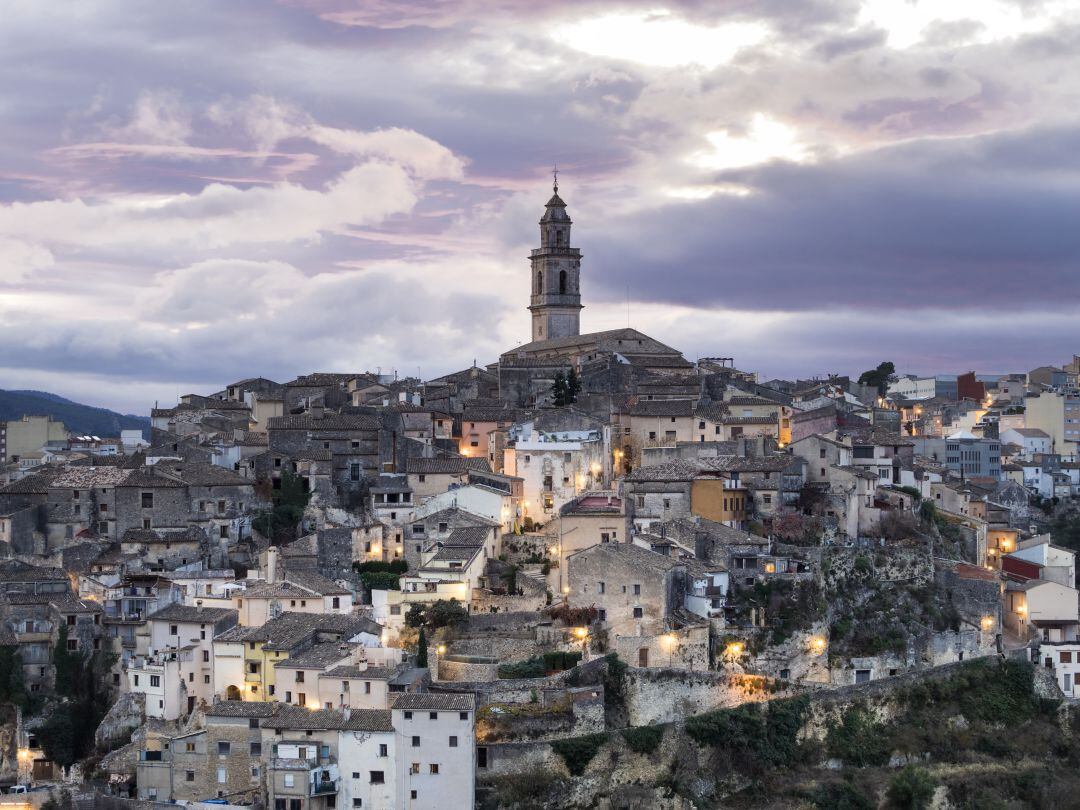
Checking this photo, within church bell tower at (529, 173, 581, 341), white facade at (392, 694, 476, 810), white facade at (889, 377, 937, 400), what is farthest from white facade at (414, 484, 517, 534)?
white facade at (889, 377, 937, 400)

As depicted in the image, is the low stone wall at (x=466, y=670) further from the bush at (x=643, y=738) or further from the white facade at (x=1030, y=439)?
the white facade at (x=1030, y=439)

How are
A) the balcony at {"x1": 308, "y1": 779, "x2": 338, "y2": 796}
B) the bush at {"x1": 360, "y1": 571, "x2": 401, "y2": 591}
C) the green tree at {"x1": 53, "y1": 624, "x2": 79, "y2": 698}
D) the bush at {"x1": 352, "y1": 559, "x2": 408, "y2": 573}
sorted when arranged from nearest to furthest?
the balcony at {"x1": 308, "y1": 779, "x2": 338, "y2": 796}, the green tree at {"x1": 53, "y1": 624, "x2": 79, "y2": 698}, the bush at {"x1": 360, "y1": 571, "x2": 401, "y2": 591}, the bush at {"x1": 352, "y1": 559, "x2": 408, "y2": 573}

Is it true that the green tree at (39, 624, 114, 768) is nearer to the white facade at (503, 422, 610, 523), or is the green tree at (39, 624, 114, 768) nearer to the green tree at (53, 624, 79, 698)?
the green tree at (53, 624, 79, 698)

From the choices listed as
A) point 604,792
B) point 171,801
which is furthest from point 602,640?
point 171,801

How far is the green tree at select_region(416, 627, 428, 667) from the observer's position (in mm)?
45031

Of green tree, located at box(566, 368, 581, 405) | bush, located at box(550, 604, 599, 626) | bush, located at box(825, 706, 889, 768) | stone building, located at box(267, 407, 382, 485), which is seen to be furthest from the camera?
green tree, located at box(566, 368, 581, 405)

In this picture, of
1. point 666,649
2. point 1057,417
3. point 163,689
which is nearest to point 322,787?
point 163,689

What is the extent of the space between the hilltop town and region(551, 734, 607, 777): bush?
0.11 metres

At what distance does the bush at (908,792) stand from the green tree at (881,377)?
5406 centimetres

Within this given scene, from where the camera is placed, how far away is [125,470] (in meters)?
57.5

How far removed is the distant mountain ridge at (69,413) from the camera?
131 m

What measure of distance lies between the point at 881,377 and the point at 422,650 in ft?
203

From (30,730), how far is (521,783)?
15.5 m

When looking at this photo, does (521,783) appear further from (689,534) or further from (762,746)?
(689,534)
